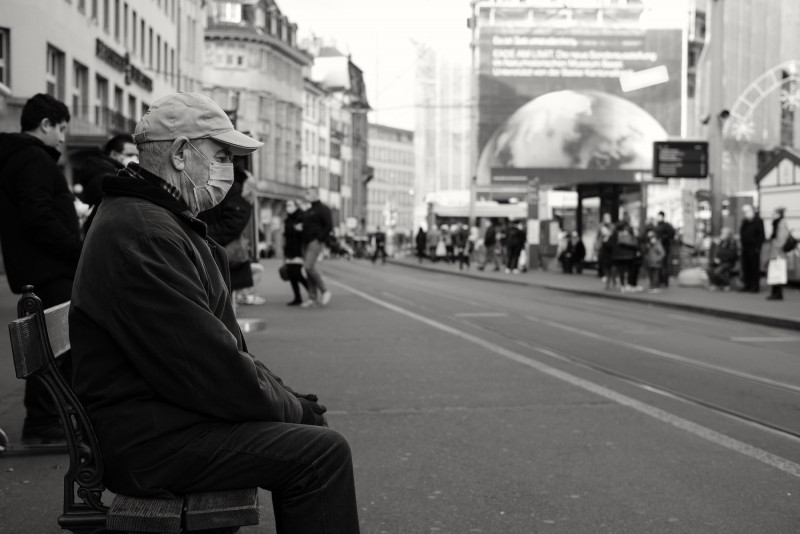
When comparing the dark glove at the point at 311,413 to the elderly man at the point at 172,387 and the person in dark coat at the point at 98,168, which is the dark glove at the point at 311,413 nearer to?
the elderly man at the point at 172,387

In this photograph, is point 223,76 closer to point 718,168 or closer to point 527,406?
point 718,168

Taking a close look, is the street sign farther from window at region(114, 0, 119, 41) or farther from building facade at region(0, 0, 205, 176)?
window at region(114, 0, 119, 41)

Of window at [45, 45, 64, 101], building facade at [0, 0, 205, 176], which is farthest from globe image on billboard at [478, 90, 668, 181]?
window at [45, 45, 64, 101]

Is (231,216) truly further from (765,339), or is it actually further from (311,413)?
(311,413)

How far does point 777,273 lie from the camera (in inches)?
Answer: 848

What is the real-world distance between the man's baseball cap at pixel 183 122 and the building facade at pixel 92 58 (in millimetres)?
28419

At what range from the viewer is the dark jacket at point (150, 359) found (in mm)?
3049

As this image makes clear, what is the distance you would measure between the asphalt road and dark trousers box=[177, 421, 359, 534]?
1591mm

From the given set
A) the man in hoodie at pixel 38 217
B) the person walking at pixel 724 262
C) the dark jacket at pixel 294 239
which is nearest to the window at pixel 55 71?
the dark jacket at pixel 294 239

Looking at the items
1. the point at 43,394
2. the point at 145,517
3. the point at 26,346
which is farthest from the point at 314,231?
the point at 145,517

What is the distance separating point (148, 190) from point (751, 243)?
22.1 m

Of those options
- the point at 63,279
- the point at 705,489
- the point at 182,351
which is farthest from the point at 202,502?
the point at 63,279

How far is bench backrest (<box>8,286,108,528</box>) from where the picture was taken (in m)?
3.15

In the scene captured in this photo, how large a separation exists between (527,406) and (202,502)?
4.96m
